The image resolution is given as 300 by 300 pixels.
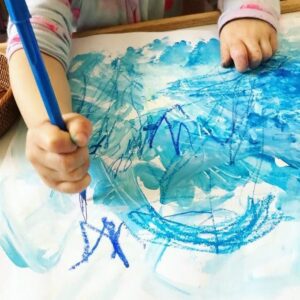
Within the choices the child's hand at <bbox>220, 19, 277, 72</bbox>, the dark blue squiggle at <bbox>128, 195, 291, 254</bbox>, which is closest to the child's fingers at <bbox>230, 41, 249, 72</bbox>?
the child's hand at <bbox>220, 19, 277, 72</bbox>

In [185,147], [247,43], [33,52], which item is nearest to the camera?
[33,52]

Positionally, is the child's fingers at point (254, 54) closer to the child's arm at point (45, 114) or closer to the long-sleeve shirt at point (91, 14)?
the long-sleeve shirt at point (91, 14)

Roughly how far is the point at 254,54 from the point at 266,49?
0.06 ft

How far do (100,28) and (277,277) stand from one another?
44 cm

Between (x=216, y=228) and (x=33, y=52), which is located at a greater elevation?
(x=33, y=52)

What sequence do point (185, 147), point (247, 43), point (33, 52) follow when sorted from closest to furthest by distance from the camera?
1. point (33, 52)
2. point (185, 147)
3. point (247, 43)

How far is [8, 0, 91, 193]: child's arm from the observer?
36 centimetres

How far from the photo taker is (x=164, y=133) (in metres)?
0.46

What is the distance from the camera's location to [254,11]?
22.8 inches

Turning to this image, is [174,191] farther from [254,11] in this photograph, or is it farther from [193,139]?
[254,11]

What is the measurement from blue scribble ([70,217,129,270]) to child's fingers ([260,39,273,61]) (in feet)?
0.92

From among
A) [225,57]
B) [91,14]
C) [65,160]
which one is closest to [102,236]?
[65,160]

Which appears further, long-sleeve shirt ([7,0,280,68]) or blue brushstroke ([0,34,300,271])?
long-sleeve shirt ([7,0,280,68])

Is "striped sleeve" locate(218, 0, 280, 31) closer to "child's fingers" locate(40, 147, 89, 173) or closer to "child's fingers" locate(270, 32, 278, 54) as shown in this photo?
"child's fingers" locate(270, 32, 278, 54)
